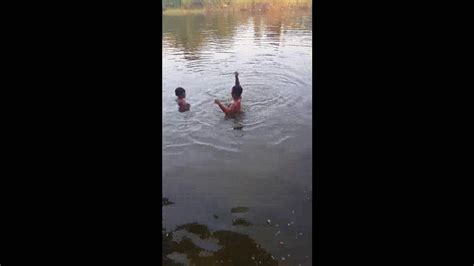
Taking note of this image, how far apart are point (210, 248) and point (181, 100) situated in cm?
249

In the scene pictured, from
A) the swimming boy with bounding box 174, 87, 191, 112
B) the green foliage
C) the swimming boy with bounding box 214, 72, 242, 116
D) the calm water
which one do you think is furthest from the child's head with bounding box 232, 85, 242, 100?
the green foliage

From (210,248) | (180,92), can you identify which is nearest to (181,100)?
(180,92)

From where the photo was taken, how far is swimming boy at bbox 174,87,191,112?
535cm

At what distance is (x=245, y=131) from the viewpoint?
16.0 ft

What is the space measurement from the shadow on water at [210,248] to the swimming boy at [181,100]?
2075 mm

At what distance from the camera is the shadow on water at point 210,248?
3.22m

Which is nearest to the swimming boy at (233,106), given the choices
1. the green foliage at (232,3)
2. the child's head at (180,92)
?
the child's head at (180,92)

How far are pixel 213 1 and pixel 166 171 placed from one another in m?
3.93

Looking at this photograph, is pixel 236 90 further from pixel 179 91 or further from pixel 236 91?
pixel 179 91

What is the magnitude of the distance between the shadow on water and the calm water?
0.22ft

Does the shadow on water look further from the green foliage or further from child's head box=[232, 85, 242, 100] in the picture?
the green foliage
